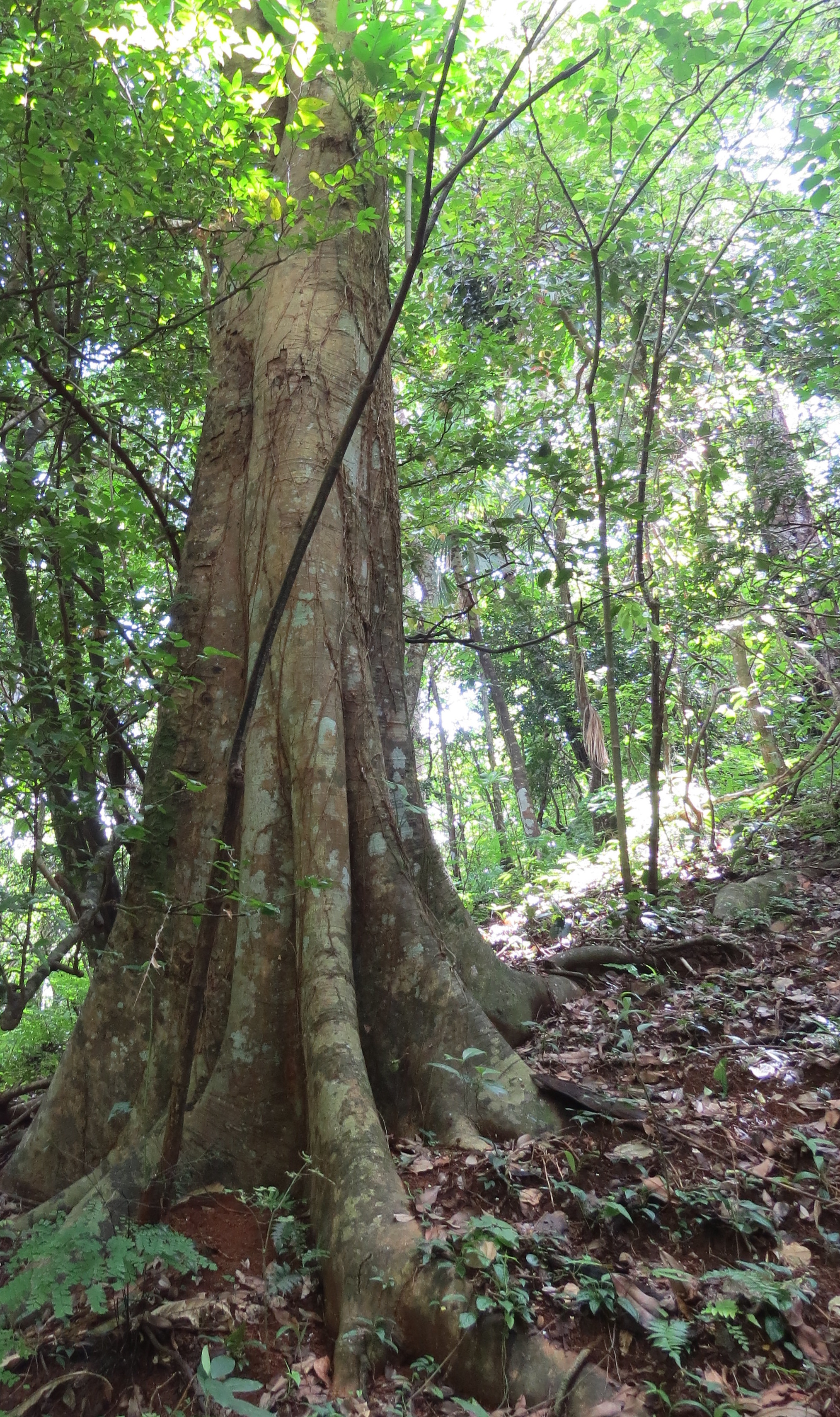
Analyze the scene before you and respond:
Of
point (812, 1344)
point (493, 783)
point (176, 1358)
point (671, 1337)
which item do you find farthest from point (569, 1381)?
point (493, 783)

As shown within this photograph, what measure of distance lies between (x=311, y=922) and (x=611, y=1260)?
144 centimetres

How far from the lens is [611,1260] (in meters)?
2.08

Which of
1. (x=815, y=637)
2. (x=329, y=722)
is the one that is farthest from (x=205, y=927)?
(x=815, y=637)

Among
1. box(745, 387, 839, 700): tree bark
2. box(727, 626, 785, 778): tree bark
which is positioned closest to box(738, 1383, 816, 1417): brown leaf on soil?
box(745, 387, 839, 700): tree bark

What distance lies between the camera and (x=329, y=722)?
3.27 meters

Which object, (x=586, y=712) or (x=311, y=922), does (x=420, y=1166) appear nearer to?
(x=311, y=922)

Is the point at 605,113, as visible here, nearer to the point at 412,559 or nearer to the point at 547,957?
the point at 412,559

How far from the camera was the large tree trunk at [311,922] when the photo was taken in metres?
2.32

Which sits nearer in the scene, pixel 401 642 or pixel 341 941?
pixel 341 941

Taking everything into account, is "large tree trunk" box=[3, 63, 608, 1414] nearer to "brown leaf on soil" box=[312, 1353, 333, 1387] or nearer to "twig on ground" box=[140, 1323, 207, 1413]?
"brown leaf on soil" box=[312, 1353, 333, 1387]

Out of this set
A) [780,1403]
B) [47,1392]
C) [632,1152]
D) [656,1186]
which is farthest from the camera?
[632,1152]

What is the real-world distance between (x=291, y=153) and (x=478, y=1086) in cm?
494

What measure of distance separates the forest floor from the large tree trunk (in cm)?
11

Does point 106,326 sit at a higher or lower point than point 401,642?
higher
